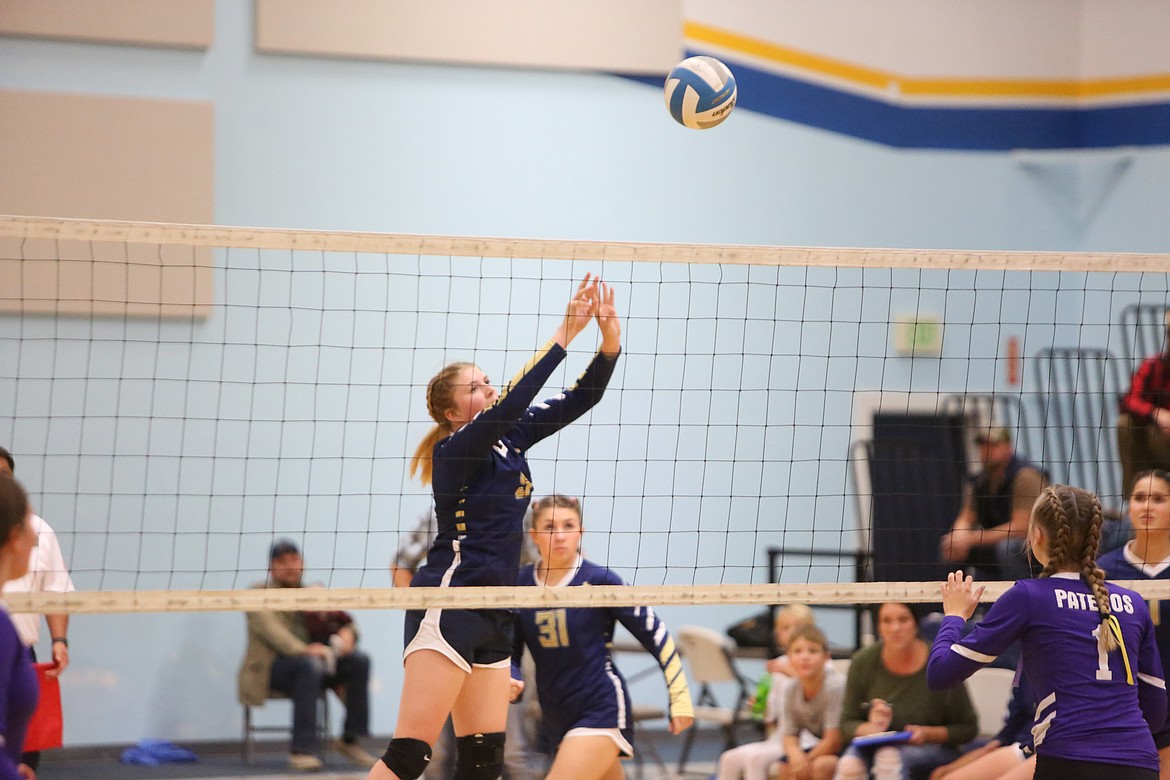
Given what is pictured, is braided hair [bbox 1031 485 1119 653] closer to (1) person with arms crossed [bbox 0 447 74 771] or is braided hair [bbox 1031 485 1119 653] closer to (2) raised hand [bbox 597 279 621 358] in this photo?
(2) raised hand [bbox 597 279 621 358]

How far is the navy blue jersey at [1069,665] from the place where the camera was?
3.74m

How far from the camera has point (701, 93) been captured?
19.0ft

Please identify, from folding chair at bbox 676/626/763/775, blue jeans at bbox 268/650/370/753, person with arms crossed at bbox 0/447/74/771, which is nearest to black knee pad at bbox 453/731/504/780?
person with arms crossed at bbox 0/447/74/771

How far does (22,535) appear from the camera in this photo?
9.89ft

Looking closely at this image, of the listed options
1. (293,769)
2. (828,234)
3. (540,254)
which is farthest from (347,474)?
(540,254)

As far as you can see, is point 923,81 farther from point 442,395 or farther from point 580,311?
point 442,395

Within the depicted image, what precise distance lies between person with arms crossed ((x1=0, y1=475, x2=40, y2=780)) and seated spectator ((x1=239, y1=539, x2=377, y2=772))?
5.39m

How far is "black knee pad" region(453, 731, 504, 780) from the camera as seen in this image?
15.0 feet

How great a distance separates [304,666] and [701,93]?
485cm

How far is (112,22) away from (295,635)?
436cm

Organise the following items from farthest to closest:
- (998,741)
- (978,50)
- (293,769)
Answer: (978,50) → (293,769) → (998,741)

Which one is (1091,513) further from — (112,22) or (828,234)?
(112,22)

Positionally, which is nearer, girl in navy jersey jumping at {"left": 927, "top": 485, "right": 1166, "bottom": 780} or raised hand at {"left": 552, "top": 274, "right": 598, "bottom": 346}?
girl in navy jersey jumping at {"left": 927, "top": 485, "right": 1166, "bottom": 780}

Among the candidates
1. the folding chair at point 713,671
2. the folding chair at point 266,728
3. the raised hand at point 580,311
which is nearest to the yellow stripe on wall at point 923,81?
the folding chair at point 713,671
